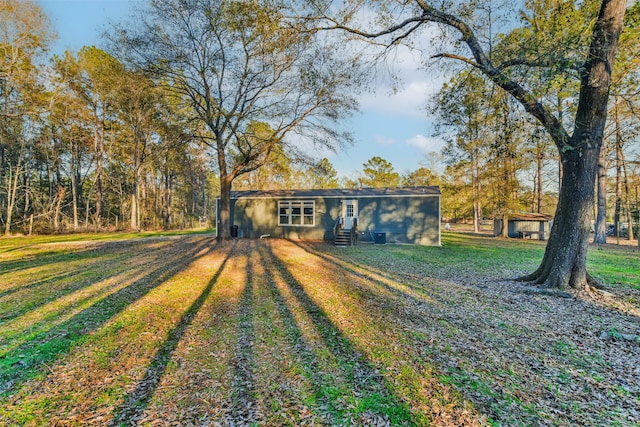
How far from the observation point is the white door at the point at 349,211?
1622cm

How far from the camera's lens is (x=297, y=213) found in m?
17.2

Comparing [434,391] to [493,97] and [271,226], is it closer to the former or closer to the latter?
[493,97]

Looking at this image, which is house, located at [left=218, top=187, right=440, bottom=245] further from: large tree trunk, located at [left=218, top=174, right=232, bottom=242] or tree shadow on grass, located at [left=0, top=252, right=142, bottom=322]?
tree shadow on grass, located at [left=0, top=252, right=142, bottom=322]

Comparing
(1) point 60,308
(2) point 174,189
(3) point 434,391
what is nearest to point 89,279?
(1) point 60,308

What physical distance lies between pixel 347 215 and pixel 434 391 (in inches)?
543

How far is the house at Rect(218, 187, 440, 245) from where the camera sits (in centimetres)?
1527

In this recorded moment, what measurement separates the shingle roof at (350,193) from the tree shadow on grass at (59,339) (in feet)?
36.1

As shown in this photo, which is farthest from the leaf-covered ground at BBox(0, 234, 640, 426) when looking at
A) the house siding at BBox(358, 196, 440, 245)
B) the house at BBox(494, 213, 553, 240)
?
the house at BBox(494, 213, 553, 240)

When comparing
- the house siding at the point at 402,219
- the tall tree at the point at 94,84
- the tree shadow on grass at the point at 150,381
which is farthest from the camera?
the tall tree at the point at 94,84

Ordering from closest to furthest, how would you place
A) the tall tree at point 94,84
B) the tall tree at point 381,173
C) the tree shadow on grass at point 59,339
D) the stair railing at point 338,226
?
the tree shadow on grass at point 59,339 → the stair railing at point 338,226 → the tall tree at point 94,84 → the tall tree at point 381,173

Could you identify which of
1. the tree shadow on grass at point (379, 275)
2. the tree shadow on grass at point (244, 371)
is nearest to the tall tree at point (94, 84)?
the tree shadow on grass at point (379, 275)

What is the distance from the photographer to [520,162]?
735 inches

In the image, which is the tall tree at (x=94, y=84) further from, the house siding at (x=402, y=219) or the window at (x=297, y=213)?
the house siding at (x=402, y=219)

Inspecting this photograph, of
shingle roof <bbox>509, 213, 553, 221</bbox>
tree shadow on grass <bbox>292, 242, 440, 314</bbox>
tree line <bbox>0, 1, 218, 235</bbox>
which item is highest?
tree line <bbox>0, 1, 218, 235</bbox>
